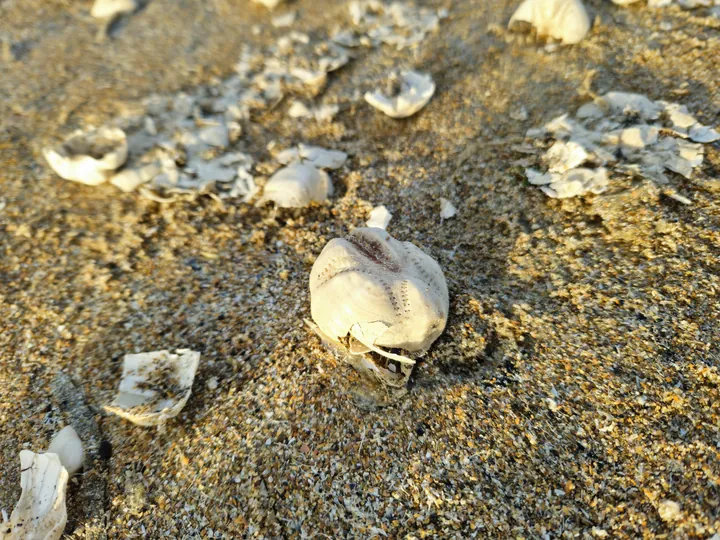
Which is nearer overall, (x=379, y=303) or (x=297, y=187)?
(x=379, y=303)

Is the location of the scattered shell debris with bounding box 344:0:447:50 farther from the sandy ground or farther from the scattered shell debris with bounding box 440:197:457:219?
the scattered shell debris with bounding box 440:197:457:219

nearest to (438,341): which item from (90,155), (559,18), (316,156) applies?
(316,156)

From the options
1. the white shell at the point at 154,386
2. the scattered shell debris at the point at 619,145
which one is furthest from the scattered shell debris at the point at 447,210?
the white shell at the point at 154,386

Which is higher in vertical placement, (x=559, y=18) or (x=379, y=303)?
(x=559, y=18)

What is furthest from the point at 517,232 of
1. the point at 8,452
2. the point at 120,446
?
the point at 8,452

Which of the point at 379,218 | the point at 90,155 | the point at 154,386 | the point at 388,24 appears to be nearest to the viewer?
the point at 154,386

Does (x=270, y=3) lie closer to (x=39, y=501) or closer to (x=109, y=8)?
(x=109, y=8)

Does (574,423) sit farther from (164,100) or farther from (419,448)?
(164,100)
